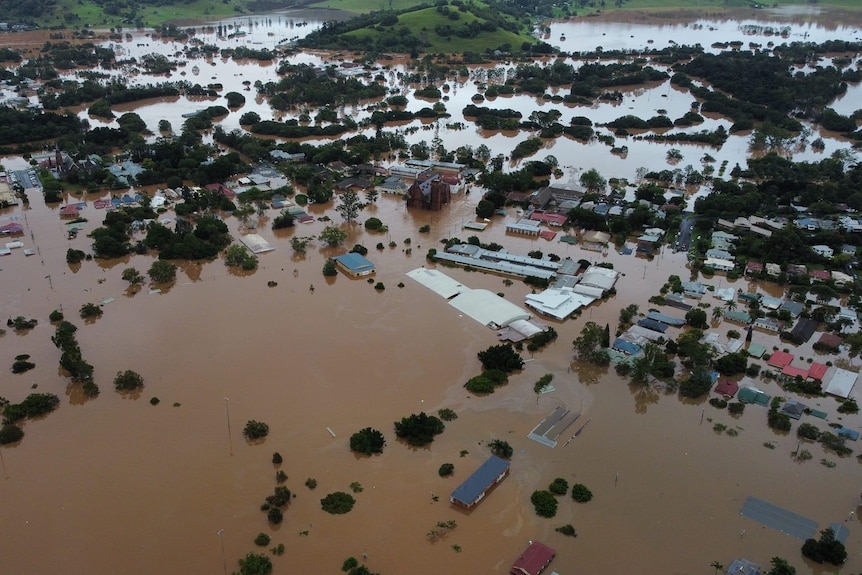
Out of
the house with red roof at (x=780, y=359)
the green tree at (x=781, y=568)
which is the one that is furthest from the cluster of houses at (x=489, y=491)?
the house with red roof at (x=780, y=359)

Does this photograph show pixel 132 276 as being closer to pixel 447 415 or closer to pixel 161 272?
pixel 161 272

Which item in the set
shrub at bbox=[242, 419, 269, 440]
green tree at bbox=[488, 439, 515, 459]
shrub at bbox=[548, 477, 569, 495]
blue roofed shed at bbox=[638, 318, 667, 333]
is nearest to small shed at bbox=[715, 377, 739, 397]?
blue roofed shed at bbox=[638, 318, 667, 333]

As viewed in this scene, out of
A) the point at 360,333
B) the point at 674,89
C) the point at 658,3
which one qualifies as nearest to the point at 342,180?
the point at 360,333

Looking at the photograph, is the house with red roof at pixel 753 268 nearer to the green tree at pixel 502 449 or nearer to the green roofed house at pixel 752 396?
the green roofed house at pixel 752 396

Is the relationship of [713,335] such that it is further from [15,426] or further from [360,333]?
[15,426]

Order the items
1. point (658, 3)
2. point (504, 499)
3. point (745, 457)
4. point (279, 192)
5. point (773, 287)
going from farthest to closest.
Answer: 1. point (658, 3)
2. point (279, 192)
3. point (773, 287)
4. point (745, 457)
5. point (504, 499)

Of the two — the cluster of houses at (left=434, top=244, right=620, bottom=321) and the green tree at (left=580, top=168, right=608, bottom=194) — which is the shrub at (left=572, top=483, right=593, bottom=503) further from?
the green tree at (left=580, top=168, right=608, bottom=194)

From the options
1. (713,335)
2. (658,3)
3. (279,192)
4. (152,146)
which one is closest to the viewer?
(713,335)
